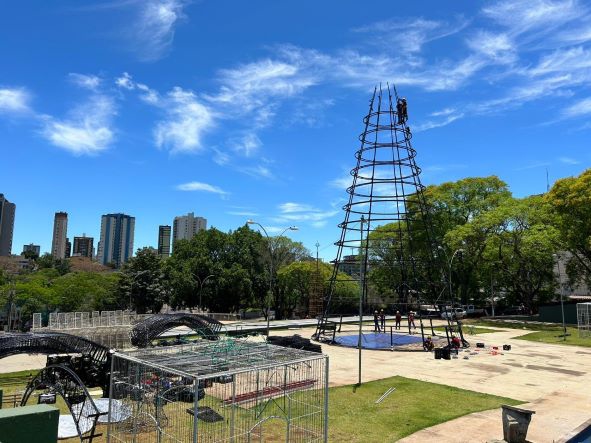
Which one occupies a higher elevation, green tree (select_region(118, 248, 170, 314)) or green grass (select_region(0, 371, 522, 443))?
green tree (select_region(118, 248, 170, 314))

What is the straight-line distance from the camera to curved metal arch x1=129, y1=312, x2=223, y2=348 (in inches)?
1031

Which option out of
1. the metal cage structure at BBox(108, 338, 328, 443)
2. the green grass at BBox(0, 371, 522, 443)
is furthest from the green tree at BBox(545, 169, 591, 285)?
the metal cage structure at BBox(108, 338, 328, 443)

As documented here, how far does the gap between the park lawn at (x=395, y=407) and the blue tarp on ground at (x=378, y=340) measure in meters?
12.9

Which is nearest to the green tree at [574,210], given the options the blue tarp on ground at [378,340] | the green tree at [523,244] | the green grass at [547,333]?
the green tree at [523,244]

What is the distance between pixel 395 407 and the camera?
58.0ft

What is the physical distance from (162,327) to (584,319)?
38394mm

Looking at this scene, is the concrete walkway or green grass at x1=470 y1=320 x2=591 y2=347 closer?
the concrete walkway

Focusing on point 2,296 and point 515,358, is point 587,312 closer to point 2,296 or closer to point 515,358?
point 515,358

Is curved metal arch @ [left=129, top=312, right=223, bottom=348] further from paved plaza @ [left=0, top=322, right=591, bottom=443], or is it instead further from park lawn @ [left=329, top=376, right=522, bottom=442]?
park lawn @ [left=329, top=376, right=522, bottom=442]

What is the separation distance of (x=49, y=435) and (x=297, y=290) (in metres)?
67.9

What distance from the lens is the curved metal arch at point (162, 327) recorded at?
26.2 m

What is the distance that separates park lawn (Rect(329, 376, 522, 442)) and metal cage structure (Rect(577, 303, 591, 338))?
92.5ft

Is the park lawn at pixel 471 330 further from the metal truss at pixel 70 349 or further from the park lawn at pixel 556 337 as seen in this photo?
the metal truss at pixel 70 349

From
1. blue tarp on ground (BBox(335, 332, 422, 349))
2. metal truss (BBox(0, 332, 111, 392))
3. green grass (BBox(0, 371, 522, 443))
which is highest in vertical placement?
metal truss (BBox(0, 332, 111, 392))
